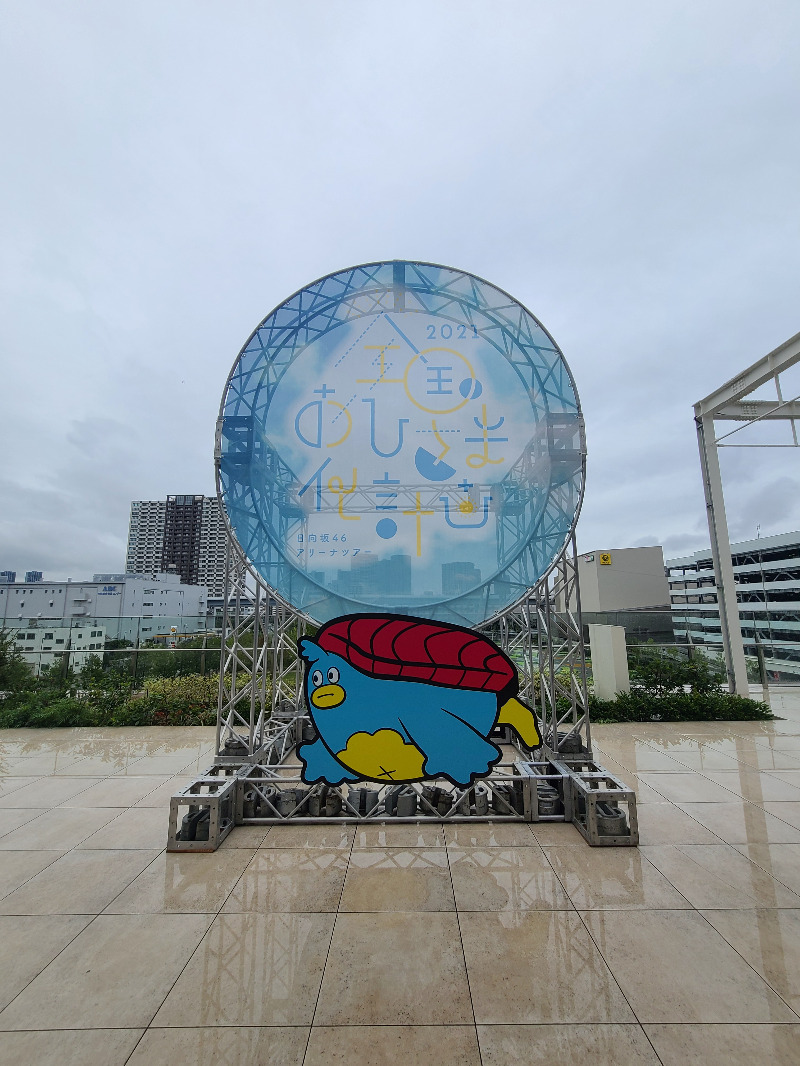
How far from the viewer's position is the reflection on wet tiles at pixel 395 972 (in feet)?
10.4

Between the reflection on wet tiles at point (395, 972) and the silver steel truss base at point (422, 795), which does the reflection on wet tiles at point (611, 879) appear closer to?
the silver steel truss base at point (422, 795)

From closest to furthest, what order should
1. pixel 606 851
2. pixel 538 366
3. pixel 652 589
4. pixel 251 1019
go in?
pixel 251 1019, pixel 606 851, pixel 538 366, pixel 652 589

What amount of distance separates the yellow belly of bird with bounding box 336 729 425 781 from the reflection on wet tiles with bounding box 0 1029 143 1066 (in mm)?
2381

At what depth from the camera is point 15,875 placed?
16.1 ft

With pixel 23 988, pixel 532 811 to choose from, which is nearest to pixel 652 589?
pixel 532 811

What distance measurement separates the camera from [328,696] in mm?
5055

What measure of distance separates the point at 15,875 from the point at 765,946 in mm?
6421

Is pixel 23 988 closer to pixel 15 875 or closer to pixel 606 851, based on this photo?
pixel 15 875

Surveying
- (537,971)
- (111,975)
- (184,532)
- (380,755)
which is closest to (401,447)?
(380,755)

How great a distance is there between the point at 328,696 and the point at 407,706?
78cm

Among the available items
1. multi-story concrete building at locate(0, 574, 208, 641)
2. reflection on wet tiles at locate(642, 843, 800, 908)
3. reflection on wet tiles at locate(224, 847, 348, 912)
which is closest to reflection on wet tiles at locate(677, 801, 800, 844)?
reflection on wet tiles at locate(642, 843, 800, 908)

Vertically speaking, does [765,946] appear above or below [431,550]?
below

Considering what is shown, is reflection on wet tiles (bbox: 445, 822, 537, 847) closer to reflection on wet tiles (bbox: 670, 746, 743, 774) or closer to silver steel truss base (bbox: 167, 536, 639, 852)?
silver steel truss base (bbox: 167, 536, 639, 852)

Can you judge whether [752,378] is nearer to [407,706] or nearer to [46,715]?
Answer: [407,706]
